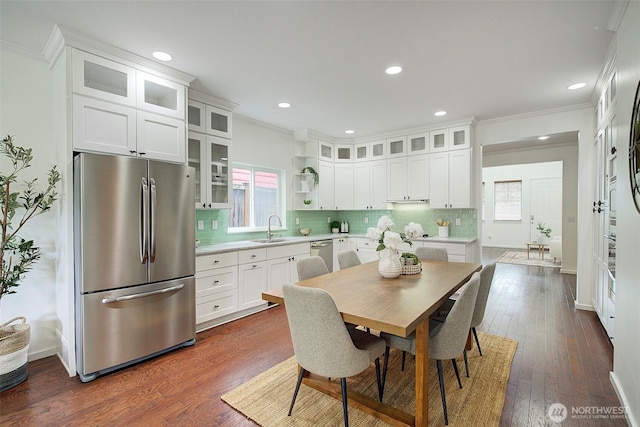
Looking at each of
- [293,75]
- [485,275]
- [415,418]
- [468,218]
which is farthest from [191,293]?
[468,218]

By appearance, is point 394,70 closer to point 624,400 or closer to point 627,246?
point 627,246

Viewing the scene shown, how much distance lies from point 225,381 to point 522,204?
34.7 ft

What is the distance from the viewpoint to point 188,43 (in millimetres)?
2500

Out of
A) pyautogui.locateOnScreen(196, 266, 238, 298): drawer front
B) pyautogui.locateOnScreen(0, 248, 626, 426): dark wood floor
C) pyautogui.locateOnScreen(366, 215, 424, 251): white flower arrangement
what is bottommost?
pyautogui.locateOnScreen(0, 248, 626, 426): dark wood floor

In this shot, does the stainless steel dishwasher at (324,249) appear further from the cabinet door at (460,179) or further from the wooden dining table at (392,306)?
the wooden dining table at (392,306)

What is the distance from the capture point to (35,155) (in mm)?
2664

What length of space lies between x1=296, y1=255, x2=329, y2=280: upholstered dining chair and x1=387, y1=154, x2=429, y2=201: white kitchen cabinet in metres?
2.91

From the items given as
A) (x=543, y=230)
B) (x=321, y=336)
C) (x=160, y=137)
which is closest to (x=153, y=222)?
(x=160, y=137)

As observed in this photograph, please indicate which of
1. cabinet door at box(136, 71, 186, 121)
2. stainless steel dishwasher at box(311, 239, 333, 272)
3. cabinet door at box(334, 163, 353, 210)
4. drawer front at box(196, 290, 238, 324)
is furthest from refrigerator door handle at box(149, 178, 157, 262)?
cabinet door at box(334, 163, 353, 210)

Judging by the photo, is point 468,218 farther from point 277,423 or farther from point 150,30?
point 150,30

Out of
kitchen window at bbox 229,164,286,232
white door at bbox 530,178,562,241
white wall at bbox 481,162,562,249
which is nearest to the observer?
kitchen window at bbox 229,164,286,232

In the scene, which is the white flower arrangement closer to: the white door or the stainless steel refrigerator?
the stainless steel refrigerator

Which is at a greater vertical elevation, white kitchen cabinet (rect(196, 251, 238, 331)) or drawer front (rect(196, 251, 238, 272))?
drawer front (rect(196, 251, 238, 272))

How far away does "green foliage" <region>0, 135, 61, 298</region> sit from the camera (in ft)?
7.61
